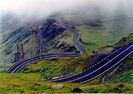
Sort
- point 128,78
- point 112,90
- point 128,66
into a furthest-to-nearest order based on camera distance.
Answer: point 128,66
point 128,78
point 112,90

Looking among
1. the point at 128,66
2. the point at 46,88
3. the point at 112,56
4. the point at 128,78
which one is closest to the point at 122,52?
the point at 112,56

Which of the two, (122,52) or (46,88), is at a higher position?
(122,52)

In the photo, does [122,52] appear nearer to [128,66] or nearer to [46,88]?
[128,66]

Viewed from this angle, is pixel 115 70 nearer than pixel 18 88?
No

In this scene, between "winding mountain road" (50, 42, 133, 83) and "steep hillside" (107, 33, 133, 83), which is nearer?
"steep hillside" (107, 33, 133, 83)

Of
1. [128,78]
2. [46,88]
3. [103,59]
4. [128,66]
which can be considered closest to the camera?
[46,88]

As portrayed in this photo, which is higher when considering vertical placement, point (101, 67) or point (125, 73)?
point (101, 67)

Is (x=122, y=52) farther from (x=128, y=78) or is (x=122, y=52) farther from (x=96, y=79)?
(x=128, y=78)

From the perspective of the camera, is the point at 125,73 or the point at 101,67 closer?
the point at 125,73

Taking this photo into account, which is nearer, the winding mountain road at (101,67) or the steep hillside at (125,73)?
the steep hillside at (125,73)
